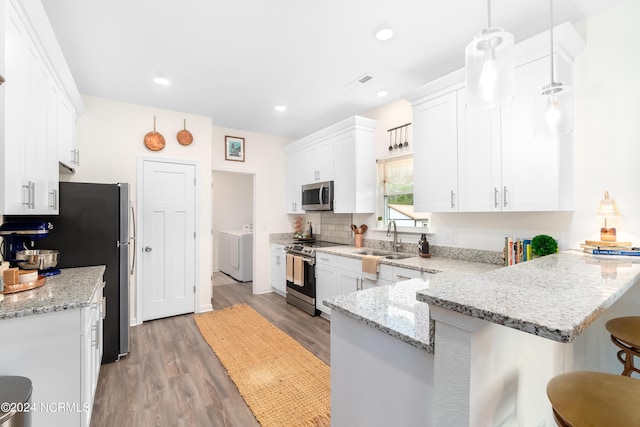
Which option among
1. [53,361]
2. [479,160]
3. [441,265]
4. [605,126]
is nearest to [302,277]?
[441,265]

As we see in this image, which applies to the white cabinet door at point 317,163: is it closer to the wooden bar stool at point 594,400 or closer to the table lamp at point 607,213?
the table lamp at point 607,213

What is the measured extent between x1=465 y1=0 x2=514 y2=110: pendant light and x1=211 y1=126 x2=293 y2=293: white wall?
12.9 feet

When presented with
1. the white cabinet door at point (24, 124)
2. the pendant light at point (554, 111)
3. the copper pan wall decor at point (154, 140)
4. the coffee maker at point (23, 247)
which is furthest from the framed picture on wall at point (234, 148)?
the pendant light at point (554, 111)

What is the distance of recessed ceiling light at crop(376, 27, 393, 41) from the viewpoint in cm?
212

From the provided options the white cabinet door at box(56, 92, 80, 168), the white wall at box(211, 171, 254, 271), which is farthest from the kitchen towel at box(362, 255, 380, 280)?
the white wall at box(211, 171, 254, 271)

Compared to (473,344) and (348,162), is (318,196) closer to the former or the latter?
(348,162)

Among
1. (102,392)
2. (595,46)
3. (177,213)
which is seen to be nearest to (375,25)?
(595,46)

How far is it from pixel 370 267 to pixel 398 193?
113cm

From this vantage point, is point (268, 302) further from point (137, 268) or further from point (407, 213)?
point (407, 213)

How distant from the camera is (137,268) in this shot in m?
3.55

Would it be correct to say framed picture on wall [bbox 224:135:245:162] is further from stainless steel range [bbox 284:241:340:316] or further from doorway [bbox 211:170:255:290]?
doorway [bbox 211:170:255:290]

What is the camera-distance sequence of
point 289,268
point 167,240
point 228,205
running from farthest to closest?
point 228,205 < point 289,268 < point 167,240

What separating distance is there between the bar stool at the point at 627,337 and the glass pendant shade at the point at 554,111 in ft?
3.44

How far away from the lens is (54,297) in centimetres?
166
